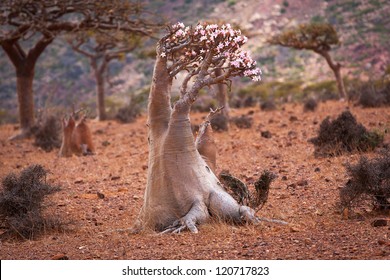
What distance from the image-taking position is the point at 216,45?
7.46 metres

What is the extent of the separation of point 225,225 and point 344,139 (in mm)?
6165

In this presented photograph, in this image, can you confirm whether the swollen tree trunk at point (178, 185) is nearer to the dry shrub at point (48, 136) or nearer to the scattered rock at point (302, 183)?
the scattered rock at point (302, 183)

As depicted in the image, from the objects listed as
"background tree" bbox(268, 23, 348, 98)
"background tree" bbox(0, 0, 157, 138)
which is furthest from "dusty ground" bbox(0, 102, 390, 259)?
"background tree" bbox(268, 23, 348, 98)

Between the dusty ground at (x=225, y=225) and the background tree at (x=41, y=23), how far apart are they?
430 cm

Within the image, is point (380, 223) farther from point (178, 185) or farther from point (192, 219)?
point (178, 185)

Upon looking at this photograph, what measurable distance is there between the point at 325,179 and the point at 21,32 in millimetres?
12763

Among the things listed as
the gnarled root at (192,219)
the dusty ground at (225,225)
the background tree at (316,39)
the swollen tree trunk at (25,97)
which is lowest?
the dusty ground at (225,225)

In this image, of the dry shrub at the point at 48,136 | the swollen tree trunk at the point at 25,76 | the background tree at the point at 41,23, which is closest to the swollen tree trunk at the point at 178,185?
the dry shrub at the point at 48,136

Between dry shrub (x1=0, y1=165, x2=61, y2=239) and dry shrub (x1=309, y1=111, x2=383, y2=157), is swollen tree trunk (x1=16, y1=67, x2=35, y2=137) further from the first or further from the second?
dry shrub (x1=0, y1=165, x2=61, y2=239)

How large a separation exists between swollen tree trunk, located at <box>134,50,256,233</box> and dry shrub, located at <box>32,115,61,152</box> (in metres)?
10.2

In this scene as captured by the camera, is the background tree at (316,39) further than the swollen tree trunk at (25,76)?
Yes

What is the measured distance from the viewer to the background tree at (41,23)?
19.3 meters

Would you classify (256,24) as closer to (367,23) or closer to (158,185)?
(367,23)

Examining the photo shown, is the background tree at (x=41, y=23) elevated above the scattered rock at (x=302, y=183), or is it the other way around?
the background tree at (x=41, y=23)
